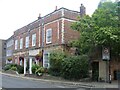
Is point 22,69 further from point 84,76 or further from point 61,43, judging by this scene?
point 84,76

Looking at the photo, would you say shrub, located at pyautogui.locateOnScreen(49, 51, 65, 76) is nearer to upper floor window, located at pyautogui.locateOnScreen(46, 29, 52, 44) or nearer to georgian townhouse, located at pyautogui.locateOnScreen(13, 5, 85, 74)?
georgian townhouse, located at pyautogui.locateOnScreen(13, 5, 85, 74)

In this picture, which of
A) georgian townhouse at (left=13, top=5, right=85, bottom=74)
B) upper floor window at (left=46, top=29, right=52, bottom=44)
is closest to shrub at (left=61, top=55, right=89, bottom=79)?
georgian townhouse at (left=13, top=5, right=85, bottom=74)

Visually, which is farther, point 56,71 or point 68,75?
point 56,71

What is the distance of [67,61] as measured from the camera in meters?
25.1

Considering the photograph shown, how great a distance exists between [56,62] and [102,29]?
814cm

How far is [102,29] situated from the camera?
2114 cm

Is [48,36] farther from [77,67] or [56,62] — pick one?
[77,67]

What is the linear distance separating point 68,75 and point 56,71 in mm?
3131

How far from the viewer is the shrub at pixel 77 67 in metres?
24.4

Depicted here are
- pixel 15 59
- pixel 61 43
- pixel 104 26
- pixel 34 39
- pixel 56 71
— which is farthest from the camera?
pixel 15 59

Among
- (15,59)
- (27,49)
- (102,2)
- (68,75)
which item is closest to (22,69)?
(27,49)

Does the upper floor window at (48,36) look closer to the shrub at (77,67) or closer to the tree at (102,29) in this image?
the tree at (102,29)

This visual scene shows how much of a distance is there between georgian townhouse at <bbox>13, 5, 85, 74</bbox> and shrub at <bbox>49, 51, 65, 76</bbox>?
11.1ft

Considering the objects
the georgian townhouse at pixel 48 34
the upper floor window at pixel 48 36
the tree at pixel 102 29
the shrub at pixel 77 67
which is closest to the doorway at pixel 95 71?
the shrub at pixel 77 67
